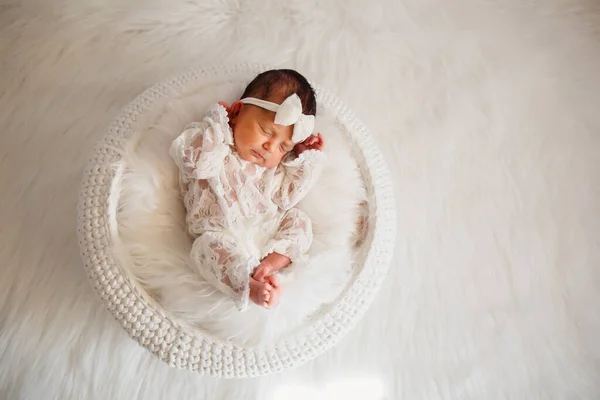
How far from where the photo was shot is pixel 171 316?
0.86m

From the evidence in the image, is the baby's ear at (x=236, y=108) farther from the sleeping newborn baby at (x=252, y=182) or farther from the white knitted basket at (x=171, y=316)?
the white knitted basket at (x=171, y=316)

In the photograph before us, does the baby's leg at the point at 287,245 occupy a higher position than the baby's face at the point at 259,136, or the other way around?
the baby's face at the point at 259,136

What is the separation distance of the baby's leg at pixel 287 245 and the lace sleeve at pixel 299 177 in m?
0.04

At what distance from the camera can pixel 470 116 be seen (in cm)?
129

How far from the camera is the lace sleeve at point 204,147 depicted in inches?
35.4

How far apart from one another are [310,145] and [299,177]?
2.7 inches

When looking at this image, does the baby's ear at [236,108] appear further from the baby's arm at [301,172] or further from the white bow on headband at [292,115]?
the baby's arm at [301,172]

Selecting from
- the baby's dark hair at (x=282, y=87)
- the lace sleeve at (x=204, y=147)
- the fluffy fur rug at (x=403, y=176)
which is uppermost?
the baby's dark hair at (x=282, y=87)

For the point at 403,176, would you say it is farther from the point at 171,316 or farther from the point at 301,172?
the point at 171,316

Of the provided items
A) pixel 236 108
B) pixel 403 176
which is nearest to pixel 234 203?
pixel 236 108

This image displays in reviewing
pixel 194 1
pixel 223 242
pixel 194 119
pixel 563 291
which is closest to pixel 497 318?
pixel 563 291

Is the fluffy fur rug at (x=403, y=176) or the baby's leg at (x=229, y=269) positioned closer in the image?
the baby's leg at (x=229, y=269)

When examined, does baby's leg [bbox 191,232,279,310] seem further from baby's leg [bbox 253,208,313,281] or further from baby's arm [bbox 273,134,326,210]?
baby's arm [bbox 273,134,326,210]

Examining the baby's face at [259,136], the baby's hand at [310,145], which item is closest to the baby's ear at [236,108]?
the baby's face at [259,136]
